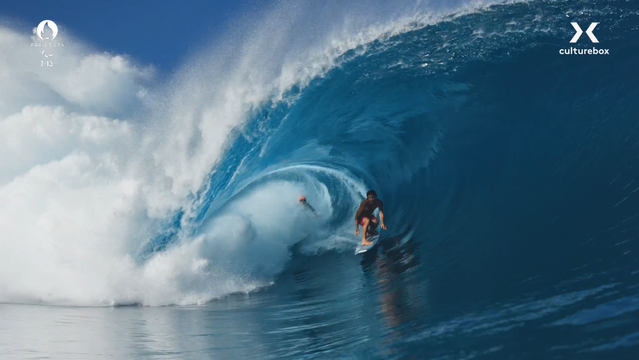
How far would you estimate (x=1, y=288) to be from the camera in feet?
29.9

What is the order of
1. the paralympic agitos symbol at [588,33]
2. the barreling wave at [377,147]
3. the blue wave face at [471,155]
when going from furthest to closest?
the paralympic agitos symbol at [588,33]
the barreling wave at [377,147]
the blue wave face at [471,155]

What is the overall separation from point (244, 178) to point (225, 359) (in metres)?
8.05

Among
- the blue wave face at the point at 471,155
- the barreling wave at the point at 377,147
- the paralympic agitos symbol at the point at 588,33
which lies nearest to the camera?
the blue wave face at the point at 471,155

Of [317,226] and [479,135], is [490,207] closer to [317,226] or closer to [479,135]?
[479,135]

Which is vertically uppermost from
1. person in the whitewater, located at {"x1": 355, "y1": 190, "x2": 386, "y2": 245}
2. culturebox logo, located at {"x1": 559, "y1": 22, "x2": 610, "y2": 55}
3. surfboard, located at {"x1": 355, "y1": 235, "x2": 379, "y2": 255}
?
culturebox logo, located at {"x1": 559, "y1": 22, "x2": 610, "y2": 55}

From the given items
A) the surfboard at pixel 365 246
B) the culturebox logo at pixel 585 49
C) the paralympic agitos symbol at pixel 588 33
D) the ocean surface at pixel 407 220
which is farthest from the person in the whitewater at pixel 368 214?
the paralympic agitos symbol at pixel 588 33

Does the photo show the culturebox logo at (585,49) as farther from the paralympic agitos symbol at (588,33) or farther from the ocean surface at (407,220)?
the ocean surface at (407,220)

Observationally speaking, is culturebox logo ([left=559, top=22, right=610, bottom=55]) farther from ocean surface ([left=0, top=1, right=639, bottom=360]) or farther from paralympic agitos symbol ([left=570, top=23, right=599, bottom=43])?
ocean surface ([left=0, top=1, right=639, bottom=360])

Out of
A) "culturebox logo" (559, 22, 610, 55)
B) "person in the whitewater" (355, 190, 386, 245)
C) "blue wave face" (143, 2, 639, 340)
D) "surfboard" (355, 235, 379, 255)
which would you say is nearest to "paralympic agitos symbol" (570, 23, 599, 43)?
"culturebox logo" (559, 22, 610, 55)

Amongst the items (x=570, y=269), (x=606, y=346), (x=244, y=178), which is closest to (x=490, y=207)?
(x=570, y=269)

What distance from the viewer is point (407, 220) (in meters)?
9.54

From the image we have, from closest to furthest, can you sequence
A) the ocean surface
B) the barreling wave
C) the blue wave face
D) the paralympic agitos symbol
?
the ocean surface < the blue wave face < the barreling wave < the paralympic agitos symbol

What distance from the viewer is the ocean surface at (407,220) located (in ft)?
13.2

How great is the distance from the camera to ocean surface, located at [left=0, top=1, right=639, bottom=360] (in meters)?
4.02
